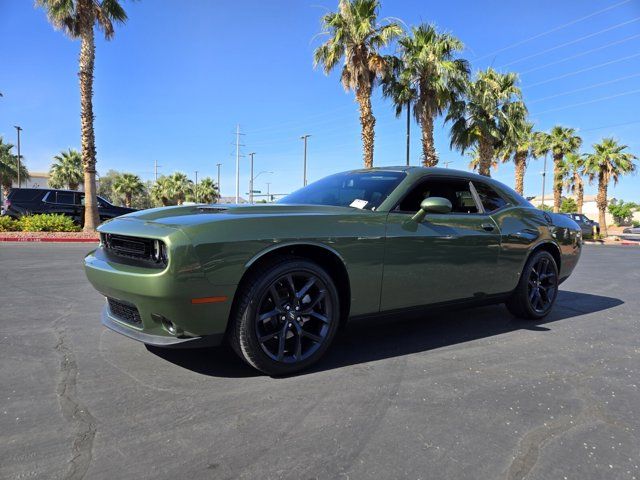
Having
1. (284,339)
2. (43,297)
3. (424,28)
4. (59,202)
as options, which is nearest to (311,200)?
(284,339)

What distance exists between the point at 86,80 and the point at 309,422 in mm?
17128

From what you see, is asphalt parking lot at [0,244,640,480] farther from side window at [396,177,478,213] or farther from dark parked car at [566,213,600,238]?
dark parked car at [566,213,600,238]

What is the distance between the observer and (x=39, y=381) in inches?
109

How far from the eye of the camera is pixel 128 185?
171ft

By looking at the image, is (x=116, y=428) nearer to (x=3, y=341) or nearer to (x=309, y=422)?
Result: (x=309, y=422)

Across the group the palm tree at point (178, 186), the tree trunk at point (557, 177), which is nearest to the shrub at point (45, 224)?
the tree trunk at point (557, 177)

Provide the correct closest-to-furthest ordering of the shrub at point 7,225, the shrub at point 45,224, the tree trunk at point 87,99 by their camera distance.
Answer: the shrub at point 7,225
the shrub at point 45,224
the tree trunk at point 87,99

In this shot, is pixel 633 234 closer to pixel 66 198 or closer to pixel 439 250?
pixel 439 250

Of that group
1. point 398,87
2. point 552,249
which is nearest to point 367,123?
point 398,87

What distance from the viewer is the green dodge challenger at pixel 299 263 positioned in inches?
103

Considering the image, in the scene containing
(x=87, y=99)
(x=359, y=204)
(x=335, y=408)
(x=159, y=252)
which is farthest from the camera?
(x=87, y=99)

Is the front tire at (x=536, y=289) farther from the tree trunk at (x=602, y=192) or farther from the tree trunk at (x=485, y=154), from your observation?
the tree trunk at (x=602, y=192)

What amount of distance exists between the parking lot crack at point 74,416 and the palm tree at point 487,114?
22.5 metres

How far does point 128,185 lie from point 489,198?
53741mm
